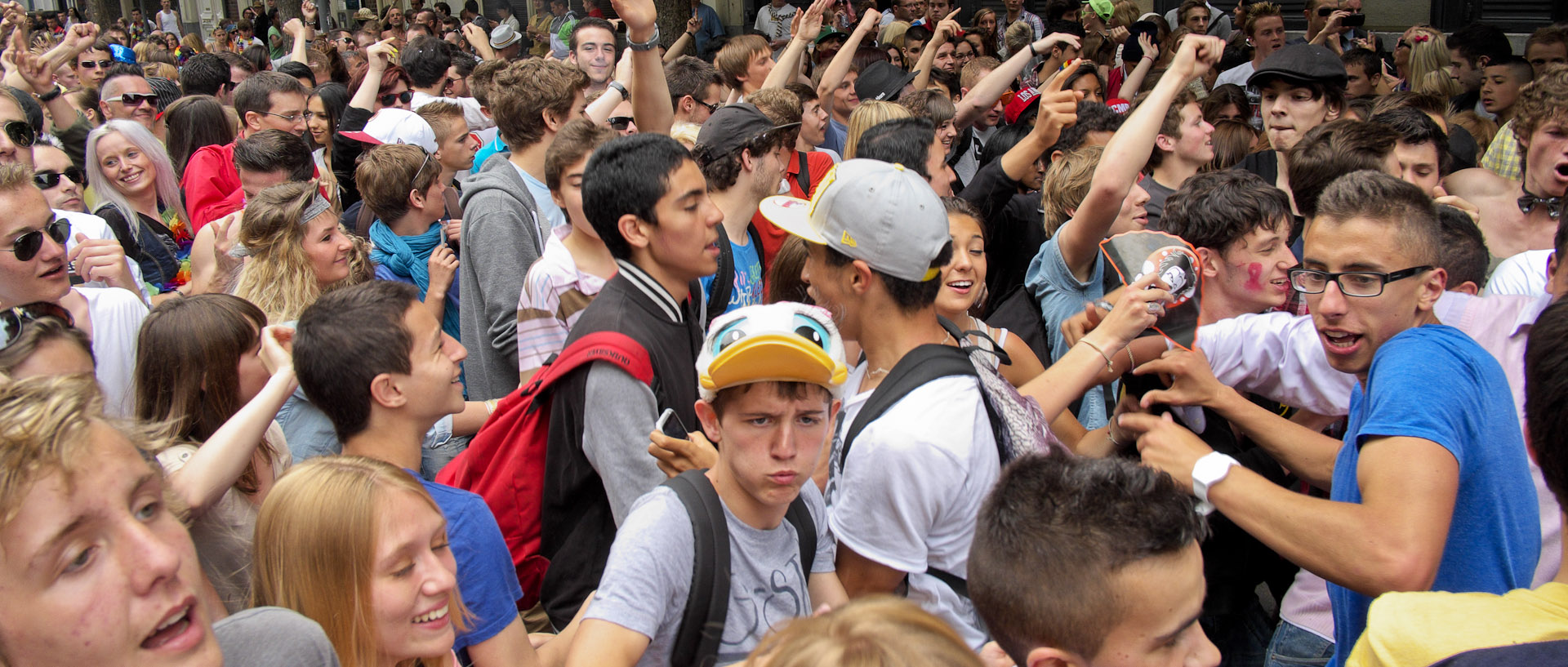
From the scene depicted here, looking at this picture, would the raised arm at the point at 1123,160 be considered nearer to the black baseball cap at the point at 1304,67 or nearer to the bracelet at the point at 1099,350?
the bracelet at the point at 1099,350

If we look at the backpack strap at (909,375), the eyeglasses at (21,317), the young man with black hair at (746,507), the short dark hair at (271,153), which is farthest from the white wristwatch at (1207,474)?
the short dark hair at (271,153)

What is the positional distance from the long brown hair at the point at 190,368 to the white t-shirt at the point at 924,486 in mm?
1769

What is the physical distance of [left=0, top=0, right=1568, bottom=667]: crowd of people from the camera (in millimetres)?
1576

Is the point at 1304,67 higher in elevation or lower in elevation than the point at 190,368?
lower

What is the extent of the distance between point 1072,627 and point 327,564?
4.55 feet

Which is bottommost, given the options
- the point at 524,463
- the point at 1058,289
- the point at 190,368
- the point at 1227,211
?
the point at 1058,289

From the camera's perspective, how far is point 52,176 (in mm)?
5023

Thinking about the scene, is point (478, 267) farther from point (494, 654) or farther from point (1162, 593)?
point (1162, 593)

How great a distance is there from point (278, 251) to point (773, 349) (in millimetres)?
2950

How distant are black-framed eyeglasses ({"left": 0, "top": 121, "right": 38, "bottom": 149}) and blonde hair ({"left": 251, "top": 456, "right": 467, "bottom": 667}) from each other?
4.68 metres

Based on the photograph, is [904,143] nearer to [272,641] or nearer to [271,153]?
Result: [271,153]

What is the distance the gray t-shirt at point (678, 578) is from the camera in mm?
1873

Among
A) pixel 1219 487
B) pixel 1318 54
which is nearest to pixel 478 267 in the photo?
pixel 1219 487

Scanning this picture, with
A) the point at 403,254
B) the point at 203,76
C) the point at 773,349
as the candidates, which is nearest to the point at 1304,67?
the point at 773,349
